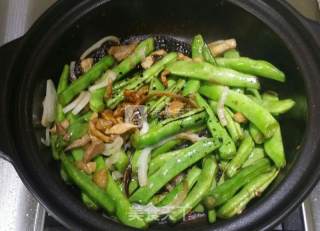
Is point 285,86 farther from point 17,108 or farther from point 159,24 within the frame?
point 17,108

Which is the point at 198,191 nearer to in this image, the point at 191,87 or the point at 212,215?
the point at 212,215

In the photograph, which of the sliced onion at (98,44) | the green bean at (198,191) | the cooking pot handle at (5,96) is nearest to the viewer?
the cooking pot handle at (5,96)

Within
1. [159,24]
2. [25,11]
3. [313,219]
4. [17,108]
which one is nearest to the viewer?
[17,108]

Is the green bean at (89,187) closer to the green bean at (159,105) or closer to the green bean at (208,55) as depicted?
the green bean at (159,105)

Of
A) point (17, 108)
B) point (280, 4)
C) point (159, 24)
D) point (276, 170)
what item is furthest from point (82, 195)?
point (280, 4)

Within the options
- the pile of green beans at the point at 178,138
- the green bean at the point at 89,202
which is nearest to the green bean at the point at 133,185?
the pile of green beans at the point at 178,138

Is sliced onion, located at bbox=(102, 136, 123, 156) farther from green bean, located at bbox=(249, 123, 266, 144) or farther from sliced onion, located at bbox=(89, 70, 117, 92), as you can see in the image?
green bean, located at bbox=(249, 123, 266, 144)
